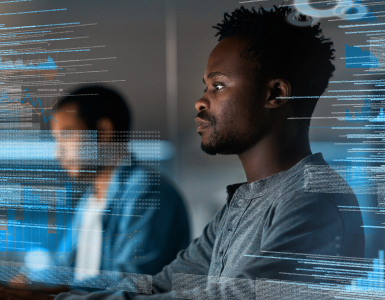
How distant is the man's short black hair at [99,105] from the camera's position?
1.10 meters

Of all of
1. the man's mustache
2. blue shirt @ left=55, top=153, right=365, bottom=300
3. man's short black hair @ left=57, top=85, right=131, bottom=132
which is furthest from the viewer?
man's short black hair @ left=57, top=85, right=131, bottom=132

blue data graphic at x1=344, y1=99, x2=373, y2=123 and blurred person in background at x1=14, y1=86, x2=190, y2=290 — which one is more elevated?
blue data graphic at x1=344, y1=99, x2=373, y2=123

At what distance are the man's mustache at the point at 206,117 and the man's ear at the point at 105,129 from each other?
30 cm

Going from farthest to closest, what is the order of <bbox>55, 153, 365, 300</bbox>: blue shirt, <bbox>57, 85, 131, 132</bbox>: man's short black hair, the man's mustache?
<bbox>57, 85, 131, 132</bbox>: man's short black hair < the man's mustache < <bbox>55, 153, 365, 300</bbox>: blue shirt

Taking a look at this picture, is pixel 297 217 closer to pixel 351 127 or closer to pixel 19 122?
pixel 351 127

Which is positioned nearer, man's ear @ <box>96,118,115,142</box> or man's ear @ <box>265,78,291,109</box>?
man's ear @ <box>265,78,291,109</box>

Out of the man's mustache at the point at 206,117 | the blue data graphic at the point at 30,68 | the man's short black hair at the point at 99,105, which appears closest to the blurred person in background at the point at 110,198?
the man's short black hair at the point at 99,105

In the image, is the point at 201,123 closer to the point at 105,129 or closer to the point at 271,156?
the point at 271,156

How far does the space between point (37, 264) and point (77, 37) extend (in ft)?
2.71

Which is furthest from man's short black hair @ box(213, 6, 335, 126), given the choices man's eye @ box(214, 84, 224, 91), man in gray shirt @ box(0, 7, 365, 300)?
man's eye @ box(214, 84, 224, 91)

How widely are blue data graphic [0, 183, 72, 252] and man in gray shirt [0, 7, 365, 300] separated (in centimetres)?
55

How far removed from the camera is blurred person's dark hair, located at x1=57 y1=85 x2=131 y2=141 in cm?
110

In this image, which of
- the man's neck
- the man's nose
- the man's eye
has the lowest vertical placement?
the man's neck

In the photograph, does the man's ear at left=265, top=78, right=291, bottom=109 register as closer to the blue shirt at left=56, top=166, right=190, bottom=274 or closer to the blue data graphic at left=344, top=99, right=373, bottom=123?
the blue data graphic at left=344, top=99, right=373, bottom=123
